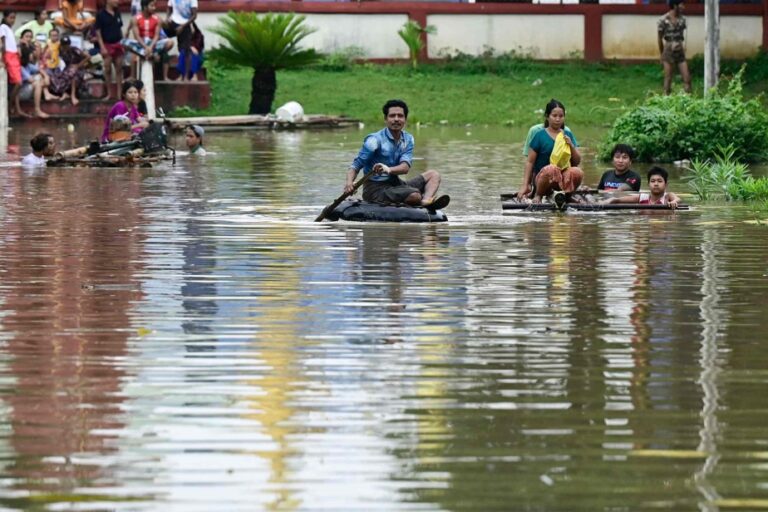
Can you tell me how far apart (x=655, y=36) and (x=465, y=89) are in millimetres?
4226

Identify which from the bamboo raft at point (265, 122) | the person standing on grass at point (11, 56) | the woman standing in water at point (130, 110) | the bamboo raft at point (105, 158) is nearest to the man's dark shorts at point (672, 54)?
the bamboo raft at point (265, 122)

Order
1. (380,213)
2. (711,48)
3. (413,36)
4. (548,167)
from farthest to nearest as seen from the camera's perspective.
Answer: (413,36) < (711,48) < (548,167) < (380,213)

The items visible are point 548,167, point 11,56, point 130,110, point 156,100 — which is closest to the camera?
point 548,167

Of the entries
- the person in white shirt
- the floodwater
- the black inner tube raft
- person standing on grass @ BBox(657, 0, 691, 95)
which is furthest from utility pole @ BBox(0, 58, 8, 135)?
the black inner tube raft

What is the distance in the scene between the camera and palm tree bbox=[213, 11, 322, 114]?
33562mm

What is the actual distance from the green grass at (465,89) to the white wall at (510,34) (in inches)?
18.9

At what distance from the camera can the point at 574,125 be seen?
108ft

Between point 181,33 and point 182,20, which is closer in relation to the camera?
point 182,20

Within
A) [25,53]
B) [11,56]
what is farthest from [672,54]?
[11,56]

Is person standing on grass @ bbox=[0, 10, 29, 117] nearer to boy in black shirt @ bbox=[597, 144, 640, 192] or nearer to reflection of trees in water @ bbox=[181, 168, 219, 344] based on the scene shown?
reflection of trees in water @ bbox=[181, 168, 219, 344]

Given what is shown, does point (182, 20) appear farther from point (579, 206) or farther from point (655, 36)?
point (579, 206)

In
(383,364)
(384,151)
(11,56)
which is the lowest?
(383,364)

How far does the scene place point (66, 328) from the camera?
33.4 ft

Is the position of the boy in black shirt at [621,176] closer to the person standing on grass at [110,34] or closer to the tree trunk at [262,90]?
the person standing on grass at [110,34]
